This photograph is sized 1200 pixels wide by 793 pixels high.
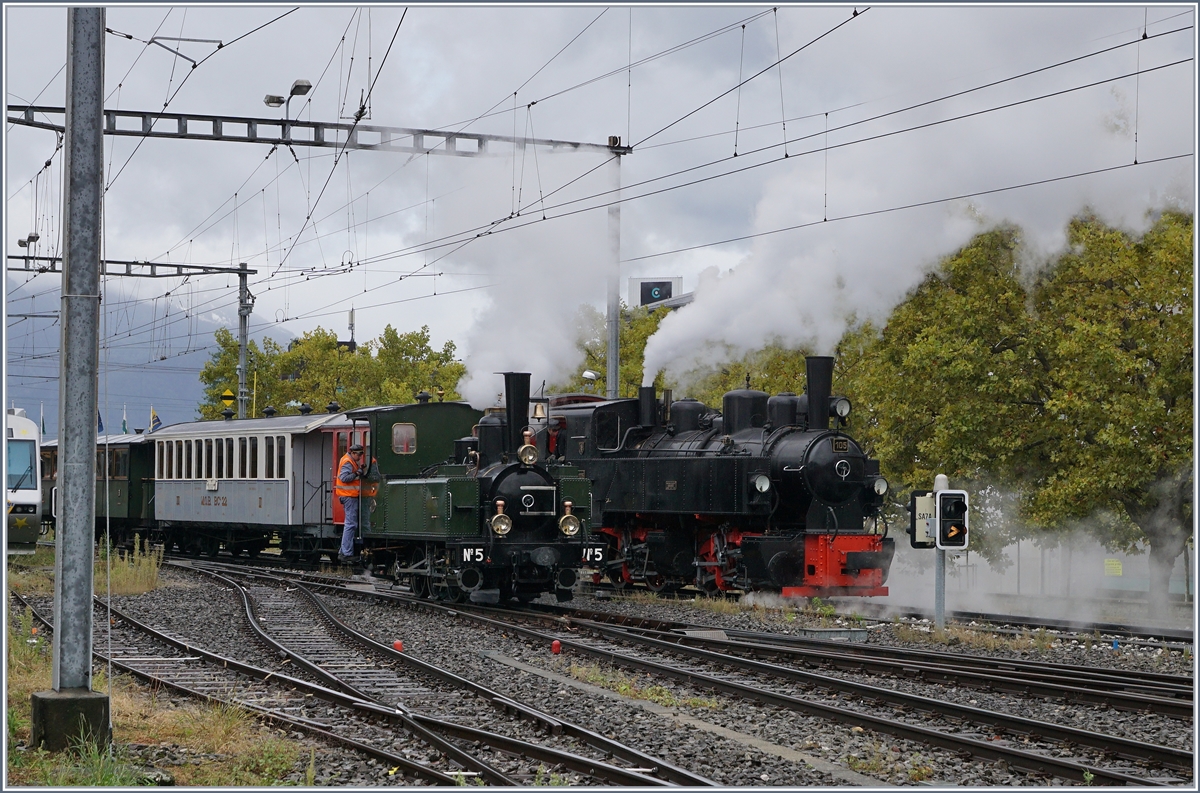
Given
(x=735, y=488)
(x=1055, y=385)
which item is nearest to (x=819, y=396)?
(x=735, y=488)

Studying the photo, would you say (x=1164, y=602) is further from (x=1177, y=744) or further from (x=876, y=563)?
(x=1177, y=744)

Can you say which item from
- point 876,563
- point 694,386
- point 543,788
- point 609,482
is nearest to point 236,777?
point 543,788

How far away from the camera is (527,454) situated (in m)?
17.4

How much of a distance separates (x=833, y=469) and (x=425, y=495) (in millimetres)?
5960

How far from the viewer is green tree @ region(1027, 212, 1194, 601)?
20.8 m

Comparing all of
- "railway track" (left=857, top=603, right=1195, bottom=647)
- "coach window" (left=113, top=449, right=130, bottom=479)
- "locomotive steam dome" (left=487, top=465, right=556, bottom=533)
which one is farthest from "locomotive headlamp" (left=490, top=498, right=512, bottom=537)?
"coach window" (left=113, top=449, right=130, bottom=479)

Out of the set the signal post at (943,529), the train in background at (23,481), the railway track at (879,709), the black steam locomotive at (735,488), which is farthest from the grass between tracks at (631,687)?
the train in background at (23,481)

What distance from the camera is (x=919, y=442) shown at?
2491 centimetres

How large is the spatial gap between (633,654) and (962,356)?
12.1 metres

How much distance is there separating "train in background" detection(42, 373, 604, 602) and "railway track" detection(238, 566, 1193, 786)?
8.06ft

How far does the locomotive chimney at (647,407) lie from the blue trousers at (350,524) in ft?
16.4

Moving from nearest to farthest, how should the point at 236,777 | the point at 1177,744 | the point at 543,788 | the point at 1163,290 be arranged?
the point at 543,788 < the point at 236,777 < the point at 1177,744 < the point at 1163,290

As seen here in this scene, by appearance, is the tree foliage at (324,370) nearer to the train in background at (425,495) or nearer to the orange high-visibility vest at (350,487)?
the train in background at (425,495)

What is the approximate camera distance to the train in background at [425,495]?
17.6 m
